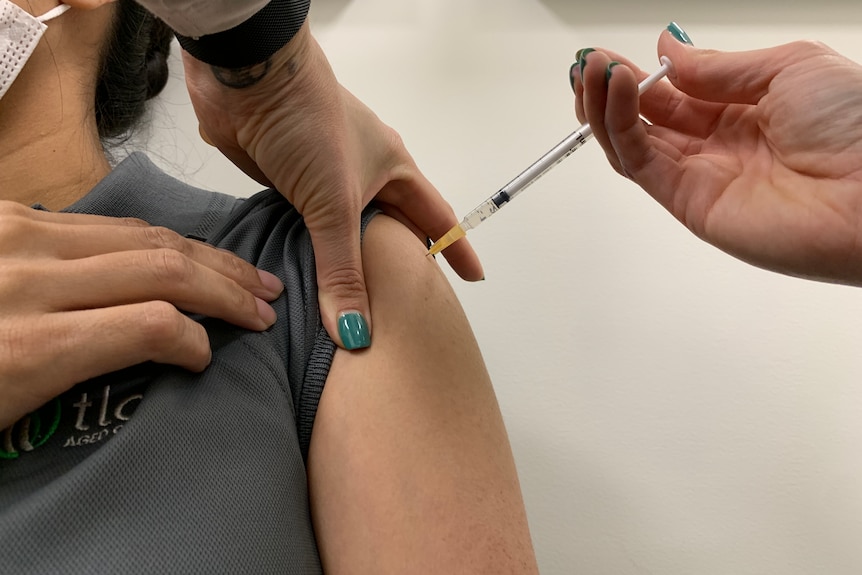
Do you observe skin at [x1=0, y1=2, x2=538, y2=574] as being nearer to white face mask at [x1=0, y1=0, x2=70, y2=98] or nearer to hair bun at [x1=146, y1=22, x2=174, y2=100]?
white face mask at [x1=0, y1=0, x2=70, y2=98]

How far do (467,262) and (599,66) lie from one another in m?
0.42

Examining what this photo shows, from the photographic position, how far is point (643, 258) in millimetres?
1141

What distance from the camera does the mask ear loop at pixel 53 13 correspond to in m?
0.78

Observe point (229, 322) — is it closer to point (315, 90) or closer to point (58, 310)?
point (58, 310)

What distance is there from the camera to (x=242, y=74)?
65 cm

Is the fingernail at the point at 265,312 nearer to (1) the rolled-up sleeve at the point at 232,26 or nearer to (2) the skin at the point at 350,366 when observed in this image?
(2) the skin at the point at 350,366

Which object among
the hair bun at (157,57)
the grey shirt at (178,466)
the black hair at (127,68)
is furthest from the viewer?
the hair bun at (157,57)

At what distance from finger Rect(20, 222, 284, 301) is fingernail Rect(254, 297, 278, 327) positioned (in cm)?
2

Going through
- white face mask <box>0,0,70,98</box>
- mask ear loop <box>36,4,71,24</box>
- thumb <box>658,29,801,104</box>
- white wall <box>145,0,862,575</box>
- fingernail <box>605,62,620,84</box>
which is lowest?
white wall <box>145,0,862,575</box>

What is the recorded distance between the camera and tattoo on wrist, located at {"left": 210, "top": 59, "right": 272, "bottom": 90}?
2.11 ft

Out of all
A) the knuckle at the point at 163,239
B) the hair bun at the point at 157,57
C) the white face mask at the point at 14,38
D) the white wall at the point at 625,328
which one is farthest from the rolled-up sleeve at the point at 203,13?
the white wall at the point at 625,328

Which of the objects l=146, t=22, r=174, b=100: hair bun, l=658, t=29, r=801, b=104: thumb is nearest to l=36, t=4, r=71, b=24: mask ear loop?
l=146, t=22, r=174, b=100: hair bun

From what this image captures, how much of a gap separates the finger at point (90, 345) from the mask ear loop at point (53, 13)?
0.51m

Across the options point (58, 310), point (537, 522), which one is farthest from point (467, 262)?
point (58, 310)
